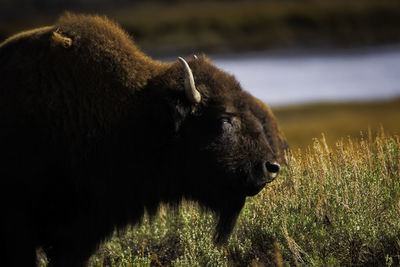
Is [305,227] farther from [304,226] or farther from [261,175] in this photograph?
[261,175]

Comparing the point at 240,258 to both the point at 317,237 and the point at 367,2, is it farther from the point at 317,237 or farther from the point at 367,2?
the point at 367,2

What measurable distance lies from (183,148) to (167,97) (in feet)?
1.45

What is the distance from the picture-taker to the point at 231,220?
17.0 ft

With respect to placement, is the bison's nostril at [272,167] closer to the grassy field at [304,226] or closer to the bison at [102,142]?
the bison at [102,142]

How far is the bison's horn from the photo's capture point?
4832 millimetres

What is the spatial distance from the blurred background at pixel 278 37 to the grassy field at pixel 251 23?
10 cm

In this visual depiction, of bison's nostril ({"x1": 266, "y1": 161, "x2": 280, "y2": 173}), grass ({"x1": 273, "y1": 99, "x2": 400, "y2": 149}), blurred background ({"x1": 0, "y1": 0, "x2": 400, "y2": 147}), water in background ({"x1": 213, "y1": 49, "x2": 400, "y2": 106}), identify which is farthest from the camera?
blurred background ({"x1": 0, "y1": 0, "x2": 400, "y2": 147})

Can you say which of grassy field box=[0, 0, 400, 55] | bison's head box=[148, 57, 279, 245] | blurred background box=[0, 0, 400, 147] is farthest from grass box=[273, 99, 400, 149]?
bison's head box=[148, 57, 279, 245]

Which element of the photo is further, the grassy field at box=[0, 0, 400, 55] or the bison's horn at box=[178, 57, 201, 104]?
the grassy field at box=[0, 0, 400, 55]

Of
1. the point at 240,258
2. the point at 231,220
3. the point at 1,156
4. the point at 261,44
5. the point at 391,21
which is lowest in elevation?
the point at 240,258

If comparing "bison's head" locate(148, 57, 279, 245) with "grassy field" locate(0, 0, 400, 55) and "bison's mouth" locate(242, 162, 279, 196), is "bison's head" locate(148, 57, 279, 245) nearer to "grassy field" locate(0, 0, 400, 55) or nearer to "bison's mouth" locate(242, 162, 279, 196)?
"bison's mouth" locate(242, 162, 279, 196)

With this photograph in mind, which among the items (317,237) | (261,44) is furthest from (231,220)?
(261,44)

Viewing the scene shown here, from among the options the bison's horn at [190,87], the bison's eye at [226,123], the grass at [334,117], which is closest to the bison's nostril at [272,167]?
the bison's eye at [226,123]

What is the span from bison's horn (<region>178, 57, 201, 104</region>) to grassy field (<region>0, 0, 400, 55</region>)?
166ft
